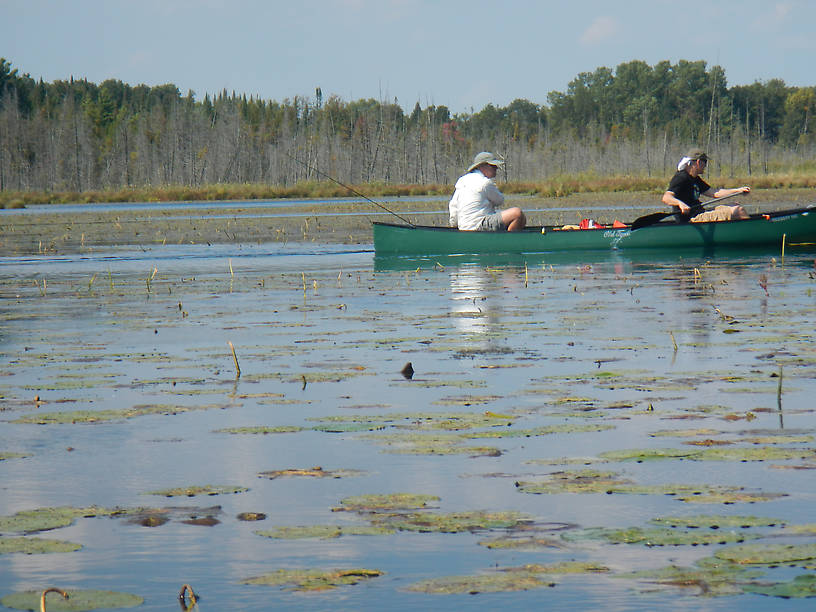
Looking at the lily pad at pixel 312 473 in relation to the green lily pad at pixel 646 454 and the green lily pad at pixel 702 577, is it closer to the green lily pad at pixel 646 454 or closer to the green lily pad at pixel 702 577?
the green lily pad at pixel 646 454

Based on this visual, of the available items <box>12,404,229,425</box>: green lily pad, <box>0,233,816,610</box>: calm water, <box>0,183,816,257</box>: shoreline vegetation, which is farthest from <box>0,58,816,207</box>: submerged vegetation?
<box>12,404,229,425</box>: green lily pad

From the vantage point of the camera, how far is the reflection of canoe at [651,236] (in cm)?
1625

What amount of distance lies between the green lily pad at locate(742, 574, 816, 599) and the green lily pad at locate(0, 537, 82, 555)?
1884 millimetres

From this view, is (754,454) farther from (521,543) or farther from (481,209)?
(481,209)

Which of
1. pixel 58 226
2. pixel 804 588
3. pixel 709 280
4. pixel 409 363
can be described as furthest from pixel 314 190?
pixel 804 588

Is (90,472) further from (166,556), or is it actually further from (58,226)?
(58,226)

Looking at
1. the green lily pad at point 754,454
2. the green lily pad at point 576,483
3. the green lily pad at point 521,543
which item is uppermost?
the green lily pad at point 754,454

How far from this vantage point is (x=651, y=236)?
53.8 feet

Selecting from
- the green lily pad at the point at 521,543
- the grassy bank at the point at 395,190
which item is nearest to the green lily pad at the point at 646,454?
the green lily pad at the point at 521,543

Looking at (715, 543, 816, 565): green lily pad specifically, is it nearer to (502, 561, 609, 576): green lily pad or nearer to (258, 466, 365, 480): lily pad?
(502, 561, 609, 576): green lily pad

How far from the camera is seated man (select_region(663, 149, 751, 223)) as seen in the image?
1562 centimetres

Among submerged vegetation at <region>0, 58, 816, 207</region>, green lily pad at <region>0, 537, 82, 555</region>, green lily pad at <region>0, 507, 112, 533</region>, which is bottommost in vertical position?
green lily pad at <region>0, 537, 82, 555</region>

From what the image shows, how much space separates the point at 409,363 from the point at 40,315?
16.6ft

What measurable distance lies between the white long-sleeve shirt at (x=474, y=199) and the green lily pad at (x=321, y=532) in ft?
41.3
